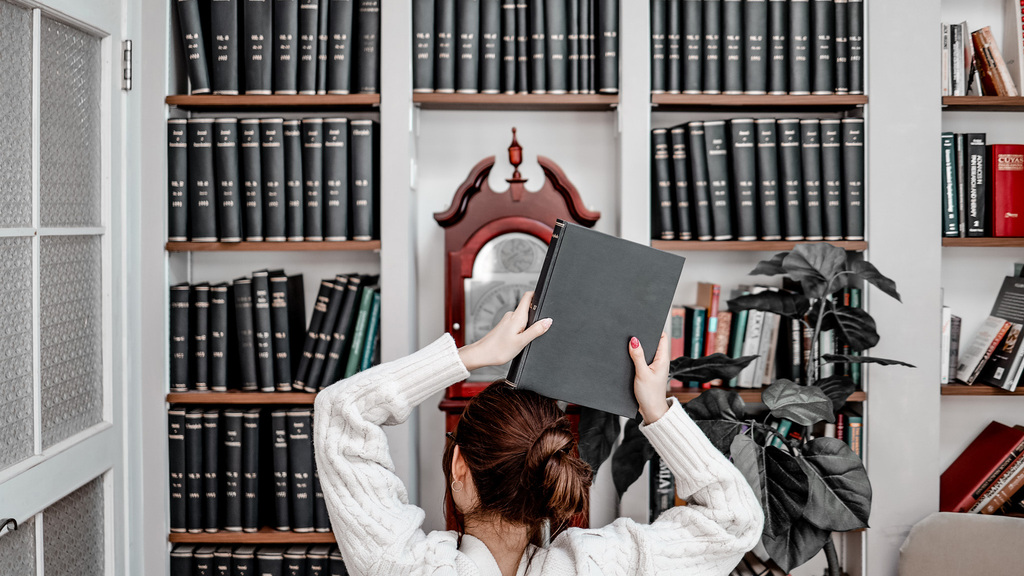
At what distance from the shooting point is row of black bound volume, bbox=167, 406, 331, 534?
1.64 metres

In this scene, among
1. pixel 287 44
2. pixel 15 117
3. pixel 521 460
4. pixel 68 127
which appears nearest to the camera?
pixel 521 460

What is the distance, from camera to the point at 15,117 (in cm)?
125

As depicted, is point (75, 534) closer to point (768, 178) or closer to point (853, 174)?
point (768, 178)

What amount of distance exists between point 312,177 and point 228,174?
0.64ft

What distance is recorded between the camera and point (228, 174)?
1633 mm

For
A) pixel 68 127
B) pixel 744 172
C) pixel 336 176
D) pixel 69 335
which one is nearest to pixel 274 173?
pixel 336 176

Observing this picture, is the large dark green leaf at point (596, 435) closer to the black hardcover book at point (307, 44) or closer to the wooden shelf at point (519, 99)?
the wooden shelf at point (519, 99)

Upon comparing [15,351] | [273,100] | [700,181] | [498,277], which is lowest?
[15,351]

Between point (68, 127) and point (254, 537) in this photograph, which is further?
point (254, 537)

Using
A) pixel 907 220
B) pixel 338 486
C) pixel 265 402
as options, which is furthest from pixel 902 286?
pixel 265 402

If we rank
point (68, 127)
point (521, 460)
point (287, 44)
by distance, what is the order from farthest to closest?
1. point (287, 44)
2. point (68, 127)
3. point (521, 460)

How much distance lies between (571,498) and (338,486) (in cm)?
31

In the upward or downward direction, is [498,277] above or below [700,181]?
below

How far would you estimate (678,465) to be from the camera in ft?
3.12
